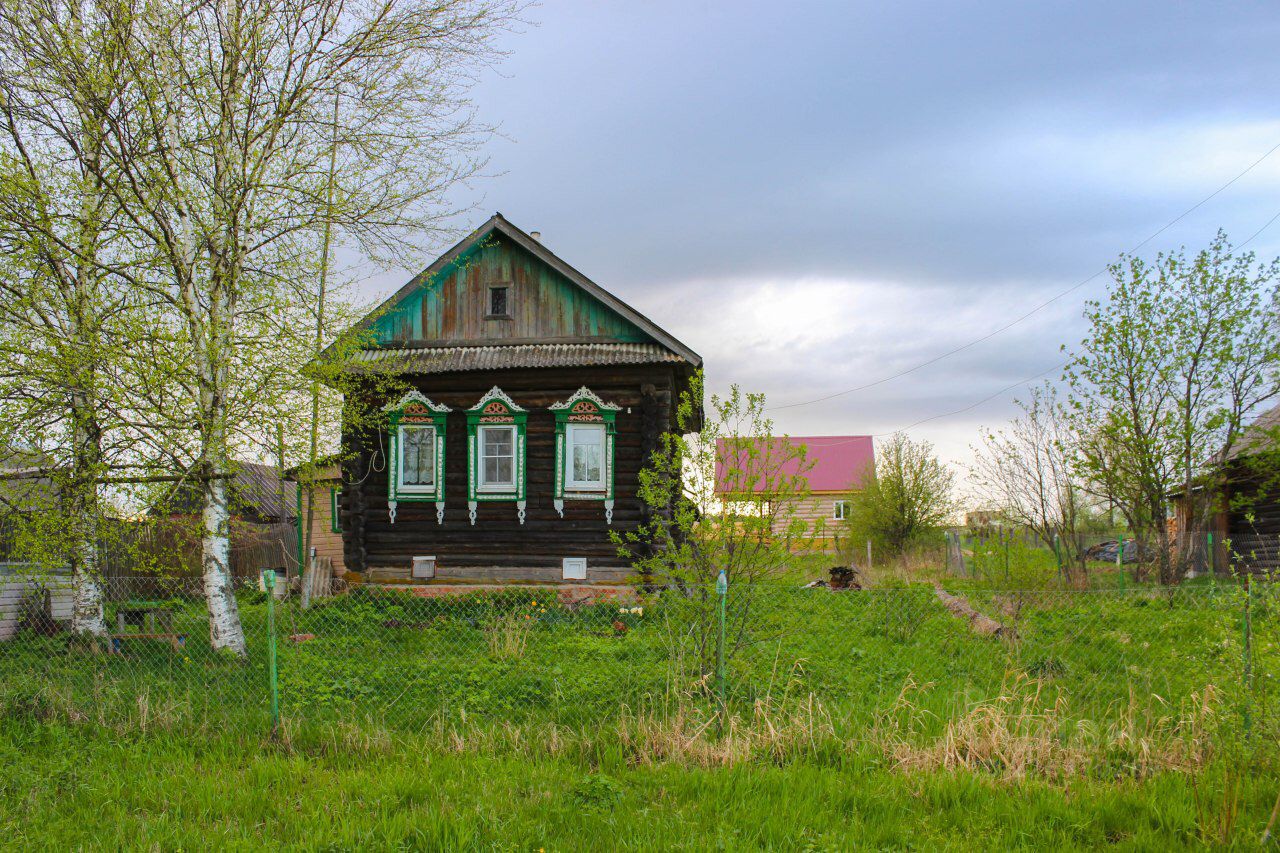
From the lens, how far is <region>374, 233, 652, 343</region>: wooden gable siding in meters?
15.6

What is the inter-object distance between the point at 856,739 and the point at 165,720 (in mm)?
5549

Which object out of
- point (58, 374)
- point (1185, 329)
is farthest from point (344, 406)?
point (1185, 329)

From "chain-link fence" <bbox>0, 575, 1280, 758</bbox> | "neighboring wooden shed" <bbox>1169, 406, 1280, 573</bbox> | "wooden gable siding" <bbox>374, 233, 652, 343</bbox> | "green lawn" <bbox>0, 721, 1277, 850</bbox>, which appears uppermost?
"wooden gable siding" <bbox>374, 233, 652, 343</bbox>

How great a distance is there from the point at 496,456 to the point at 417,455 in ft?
5.29

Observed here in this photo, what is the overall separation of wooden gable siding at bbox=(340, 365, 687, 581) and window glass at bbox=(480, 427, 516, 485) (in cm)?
37

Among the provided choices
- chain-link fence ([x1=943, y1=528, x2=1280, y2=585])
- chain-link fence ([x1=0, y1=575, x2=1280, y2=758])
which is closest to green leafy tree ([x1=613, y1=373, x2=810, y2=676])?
chain-link fence ([x1=0, y1=575, x2=1280, y2=758])

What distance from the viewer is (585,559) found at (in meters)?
15.1

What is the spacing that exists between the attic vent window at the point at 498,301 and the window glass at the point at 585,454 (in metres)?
2.73

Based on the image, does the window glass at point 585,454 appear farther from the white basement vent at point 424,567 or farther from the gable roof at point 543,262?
the white basement vent at point 424,567

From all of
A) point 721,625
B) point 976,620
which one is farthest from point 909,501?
point 721,625

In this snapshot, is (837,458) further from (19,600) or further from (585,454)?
(19,600)

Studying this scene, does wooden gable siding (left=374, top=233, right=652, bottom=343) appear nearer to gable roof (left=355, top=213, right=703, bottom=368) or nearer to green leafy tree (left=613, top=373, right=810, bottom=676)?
gable roof (left=355, top=213, right=703, bottom=368)

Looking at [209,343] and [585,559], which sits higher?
[209,343]

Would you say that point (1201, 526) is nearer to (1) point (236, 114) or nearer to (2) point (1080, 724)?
(2) point (1080, 724)
